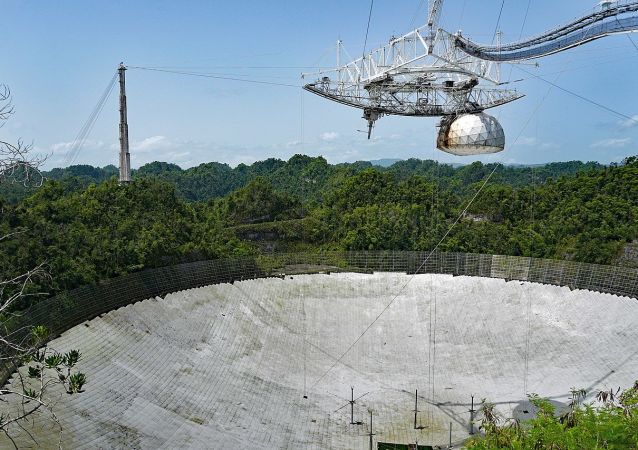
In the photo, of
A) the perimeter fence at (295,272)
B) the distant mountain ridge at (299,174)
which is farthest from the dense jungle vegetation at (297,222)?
the distant mountain ridge at (299,174)

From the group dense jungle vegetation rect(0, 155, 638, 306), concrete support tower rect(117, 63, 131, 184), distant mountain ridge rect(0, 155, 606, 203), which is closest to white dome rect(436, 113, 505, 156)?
dense jungle vegetation rect(0, 155, 638, 306)

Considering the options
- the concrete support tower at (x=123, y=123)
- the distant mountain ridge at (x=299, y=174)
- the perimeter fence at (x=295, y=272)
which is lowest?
the perimeter fence at (x=295, y=272)

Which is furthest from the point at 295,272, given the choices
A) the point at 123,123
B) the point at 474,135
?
the point at 123,123

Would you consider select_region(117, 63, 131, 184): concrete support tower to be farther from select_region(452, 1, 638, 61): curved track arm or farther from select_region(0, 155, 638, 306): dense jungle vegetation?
select_region(452, 1, 638, 61): curved track arm

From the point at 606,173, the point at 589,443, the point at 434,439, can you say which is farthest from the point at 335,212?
the point at 589,443

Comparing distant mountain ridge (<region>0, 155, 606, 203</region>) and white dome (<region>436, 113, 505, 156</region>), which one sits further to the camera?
distant mountain ridge (<region>0, 155, 606, 203</region>)

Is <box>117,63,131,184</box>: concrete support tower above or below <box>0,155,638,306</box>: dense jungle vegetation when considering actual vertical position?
above

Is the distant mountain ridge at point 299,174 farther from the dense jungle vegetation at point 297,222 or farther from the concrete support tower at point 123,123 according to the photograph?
the concrete support tower at point 123,123
